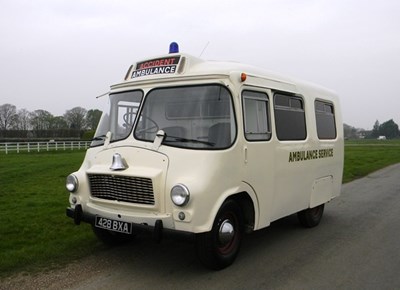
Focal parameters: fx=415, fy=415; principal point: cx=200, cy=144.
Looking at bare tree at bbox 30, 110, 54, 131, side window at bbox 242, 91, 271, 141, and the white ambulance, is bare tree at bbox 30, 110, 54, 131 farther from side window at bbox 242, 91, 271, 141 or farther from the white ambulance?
side window at bbox 242, 91, 271, 141

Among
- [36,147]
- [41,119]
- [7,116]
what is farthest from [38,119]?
[36,147]

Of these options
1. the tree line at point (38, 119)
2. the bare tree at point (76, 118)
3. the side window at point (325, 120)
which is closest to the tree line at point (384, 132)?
the bare tree at point (76, 118)

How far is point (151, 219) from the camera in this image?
192 inches

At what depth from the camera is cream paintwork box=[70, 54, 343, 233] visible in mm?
4832

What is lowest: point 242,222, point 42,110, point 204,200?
point 242,222

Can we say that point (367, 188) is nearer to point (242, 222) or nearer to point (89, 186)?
point (242, 222)

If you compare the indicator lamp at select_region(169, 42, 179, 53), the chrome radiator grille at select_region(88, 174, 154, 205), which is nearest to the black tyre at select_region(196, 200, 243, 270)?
the chrome radiator grille at select_region(88, 174, 154, 205)

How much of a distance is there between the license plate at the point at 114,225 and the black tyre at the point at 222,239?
867 millimetres

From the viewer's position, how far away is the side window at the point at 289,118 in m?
6.32

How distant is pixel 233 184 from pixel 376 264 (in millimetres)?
2258

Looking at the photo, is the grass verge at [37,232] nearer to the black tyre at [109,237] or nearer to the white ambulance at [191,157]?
the black tyre at [109,237]

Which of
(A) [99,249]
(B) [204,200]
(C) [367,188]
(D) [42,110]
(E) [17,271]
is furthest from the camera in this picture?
(D) [42,110]

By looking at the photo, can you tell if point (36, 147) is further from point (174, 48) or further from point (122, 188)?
point (122, 188)

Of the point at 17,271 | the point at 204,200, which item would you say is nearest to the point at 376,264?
the point at 204,200
